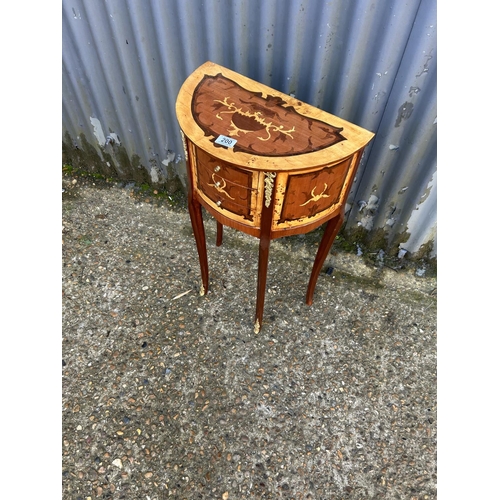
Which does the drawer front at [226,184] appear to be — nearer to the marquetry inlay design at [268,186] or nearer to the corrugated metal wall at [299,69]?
the marquetry inlay design at [268,186]

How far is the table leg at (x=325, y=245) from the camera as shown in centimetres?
168

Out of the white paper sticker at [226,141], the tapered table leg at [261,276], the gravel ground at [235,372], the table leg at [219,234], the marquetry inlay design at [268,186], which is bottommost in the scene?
the gravel ground at [235,372]

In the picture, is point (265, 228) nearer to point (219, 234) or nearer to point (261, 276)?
point (261, 276)

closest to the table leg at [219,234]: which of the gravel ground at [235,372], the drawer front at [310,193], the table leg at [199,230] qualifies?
the gravel ground at [235,372]

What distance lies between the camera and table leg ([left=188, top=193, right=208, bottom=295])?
172cm

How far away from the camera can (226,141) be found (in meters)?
1.32

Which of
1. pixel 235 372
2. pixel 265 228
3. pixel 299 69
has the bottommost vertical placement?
pixel 235 372

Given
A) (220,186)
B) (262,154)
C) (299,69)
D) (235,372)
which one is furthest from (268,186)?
(235,372)

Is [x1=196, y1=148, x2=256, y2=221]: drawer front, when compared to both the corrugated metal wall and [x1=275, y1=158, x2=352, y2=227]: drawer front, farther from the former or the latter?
the corrugated metal wall

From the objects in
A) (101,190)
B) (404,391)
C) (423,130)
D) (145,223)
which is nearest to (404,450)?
(404,391)

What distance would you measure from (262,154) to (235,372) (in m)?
1.15

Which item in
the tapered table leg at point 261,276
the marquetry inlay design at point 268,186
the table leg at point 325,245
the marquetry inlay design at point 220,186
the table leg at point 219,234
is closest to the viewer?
the marquetry inlay design at point 268,186

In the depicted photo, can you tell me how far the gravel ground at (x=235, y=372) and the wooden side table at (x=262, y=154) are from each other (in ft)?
2.27

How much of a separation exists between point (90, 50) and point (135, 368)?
172cm
